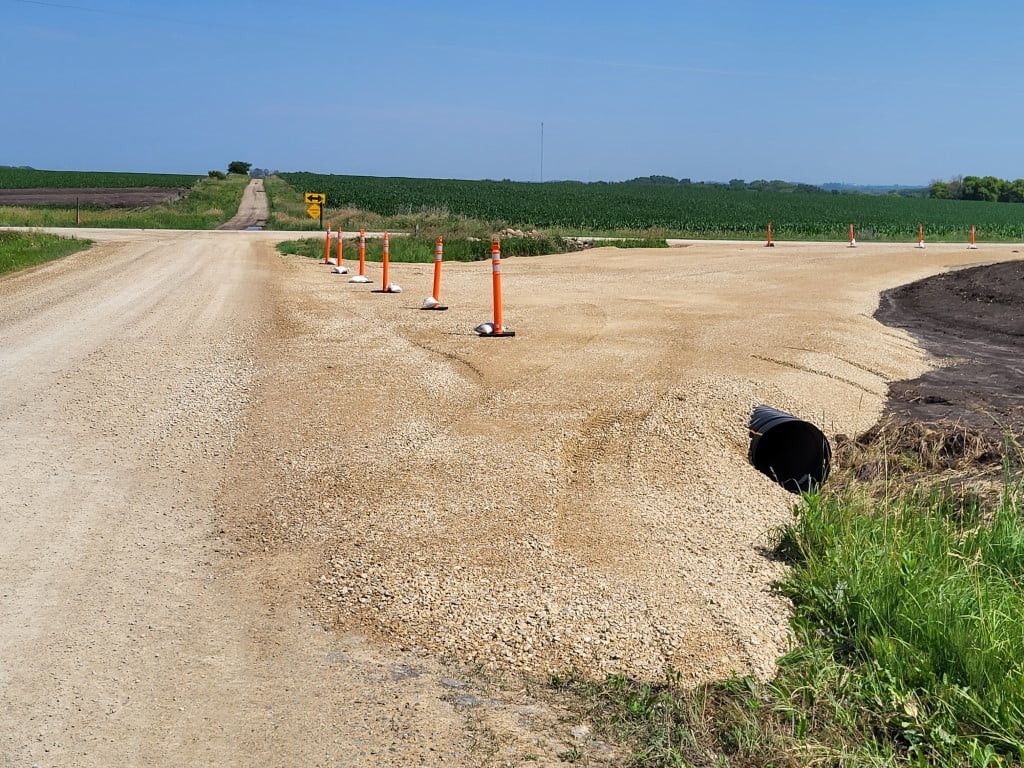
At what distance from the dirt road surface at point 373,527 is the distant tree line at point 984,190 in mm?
126989

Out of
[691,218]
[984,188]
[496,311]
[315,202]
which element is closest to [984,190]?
[984,188]

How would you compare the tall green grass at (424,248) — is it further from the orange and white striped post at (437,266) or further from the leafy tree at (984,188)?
the leafy tree at (984,188)

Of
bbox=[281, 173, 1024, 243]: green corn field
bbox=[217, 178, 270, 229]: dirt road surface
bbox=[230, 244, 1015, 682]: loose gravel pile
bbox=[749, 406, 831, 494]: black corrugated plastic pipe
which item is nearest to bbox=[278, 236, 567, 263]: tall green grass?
bbox=[281, 173, 1024, 243]: green corn field

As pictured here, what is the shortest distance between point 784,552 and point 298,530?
2947 mm

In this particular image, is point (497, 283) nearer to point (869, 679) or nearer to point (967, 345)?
point (967, 345)

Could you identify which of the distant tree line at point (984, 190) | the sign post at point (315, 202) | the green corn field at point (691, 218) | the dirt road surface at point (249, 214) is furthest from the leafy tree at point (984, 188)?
the sign post at point (315, 202)

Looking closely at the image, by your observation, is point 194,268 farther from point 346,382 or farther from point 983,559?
point 983,559

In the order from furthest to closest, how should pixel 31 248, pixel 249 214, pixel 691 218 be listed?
1. pixel 691 218
2. pixel 249 214
3. pixel 31 248

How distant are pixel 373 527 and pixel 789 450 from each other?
3665 mm

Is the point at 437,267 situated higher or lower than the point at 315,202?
lower

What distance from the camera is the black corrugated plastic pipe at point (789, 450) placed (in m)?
7.96

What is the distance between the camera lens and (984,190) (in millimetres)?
130000

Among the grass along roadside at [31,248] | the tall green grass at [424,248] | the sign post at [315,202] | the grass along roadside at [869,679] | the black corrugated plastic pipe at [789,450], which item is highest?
the sign post at [315,202]

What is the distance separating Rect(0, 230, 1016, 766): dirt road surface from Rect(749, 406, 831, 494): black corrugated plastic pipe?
8.8 inches
